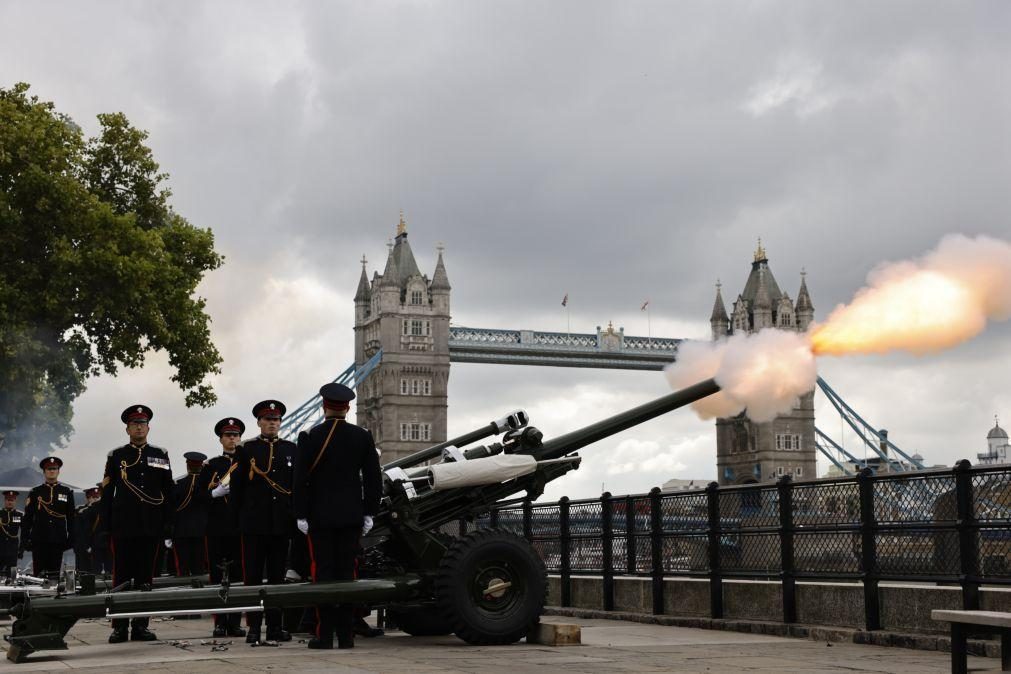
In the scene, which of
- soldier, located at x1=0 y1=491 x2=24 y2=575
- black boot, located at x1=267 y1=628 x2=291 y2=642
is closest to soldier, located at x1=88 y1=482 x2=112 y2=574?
soldier, located at x1=0 y1=491 x2=24 y2=575

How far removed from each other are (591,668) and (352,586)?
6.76ft

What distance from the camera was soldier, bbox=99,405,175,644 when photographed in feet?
34.1

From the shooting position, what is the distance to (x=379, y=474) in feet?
30.5

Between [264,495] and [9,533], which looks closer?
[264,495]

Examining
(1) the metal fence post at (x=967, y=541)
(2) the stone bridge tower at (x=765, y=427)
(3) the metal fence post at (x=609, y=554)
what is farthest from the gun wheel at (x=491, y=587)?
(2) the stone bridge tower at (x=765, y=427)

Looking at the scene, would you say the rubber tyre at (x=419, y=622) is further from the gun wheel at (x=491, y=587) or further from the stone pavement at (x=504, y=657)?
the gun wheel at (x=491, y=587)

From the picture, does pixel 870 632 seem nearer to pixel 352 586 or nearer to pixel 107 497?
pixel 352 586

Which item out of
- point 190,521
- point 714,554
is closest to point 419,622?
point 714,554

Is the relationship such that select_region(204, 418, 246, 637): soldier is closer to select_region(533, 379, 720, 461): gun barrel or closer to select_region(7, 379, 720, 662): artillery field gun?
select_region(7, 379, 720, 662): artillery field gun

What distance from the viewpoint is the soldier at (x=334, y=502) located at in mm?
9172

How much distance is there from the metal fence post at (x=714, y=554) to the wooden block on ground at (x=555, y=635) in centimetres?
272

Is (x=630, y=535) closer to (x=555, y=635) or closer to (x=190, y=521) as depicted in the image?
(x=555, y=635)

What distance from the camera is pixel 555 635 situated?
31.4ft

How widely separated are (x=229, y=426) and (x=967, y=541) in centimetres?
665
